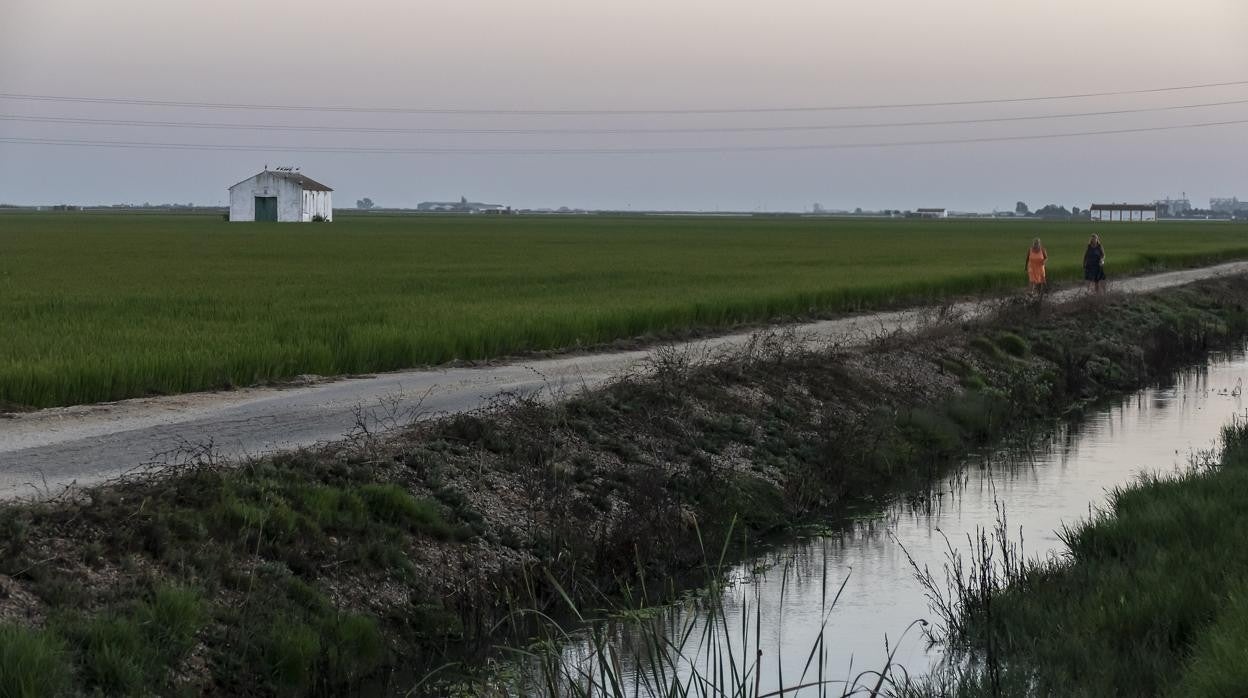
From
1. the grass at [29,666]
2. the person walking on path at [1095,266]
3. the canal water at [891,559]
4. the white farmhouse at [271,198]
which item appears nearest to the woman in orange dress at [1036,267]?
the person walking on path at [1095,266]

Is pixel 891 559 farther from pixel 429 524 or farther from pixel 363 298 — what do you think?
pixel 363 298

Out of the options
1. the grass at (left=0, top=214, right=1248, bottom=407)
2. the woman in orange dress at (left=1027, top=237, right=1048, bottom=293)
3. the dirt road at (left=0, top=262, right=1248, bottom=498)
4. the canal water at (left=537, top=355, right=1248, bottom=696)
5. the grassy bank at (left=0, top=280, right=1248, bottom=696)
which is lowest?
the canal water at (left=537, top=355, right=1248, bottom=696)

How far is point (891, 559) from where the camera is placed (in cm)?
1347

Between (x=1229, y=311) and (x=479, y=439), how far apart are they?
32.0m

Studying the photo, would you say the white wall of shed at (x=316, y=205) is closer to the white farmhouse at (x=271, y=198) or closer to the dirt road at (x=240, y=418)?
the white farmhouse at (x=271, y=198)

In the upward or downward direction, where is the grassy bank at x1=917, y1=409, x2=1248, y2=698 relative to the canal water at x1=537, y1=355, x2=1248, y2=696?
upward

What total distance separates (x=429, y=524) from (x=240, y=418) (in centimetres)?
366

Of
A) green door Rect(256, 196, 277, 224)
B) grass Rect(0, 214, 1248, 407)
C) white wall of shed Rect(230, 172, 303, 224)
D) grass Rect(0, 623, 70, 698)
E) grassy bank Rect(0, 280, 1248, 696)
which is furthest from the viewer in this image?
green door Rect(256, 196, 277, 224)

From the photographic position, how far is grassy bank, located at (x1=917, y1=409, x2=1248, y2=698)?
8227mm

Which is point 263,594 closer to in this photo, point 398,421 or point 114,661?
→ point 114,661

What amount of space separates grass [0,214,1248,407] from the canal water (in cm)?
769

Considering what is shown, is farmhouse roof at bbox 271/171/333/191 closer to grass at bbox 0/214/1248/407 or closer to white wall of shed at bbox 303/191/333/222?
white wall of shed at bbox 303/191/333/222

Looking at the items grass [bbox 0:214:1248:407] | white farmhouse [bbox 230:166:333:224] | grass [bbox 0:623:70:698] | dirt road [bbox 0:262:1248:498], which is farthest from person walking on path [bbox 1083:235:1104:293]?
white farmhouse [bbox 230:166:333:224]

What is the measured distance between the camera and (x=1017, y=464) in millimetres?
18484
